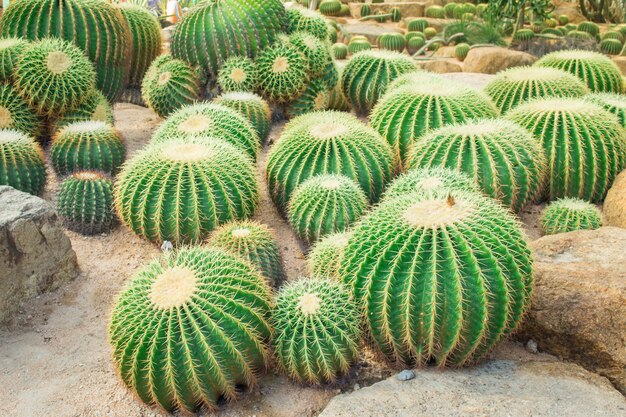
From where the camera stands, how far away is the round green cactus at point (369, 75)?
20.1 ft

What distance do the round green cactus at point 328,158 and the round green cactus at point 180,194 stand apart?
38 centimetres

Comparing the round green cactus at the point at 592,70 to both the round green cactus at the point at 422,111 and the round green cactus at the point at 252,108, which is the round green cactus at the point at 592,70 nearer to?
the round green cactus at the point at 422,111

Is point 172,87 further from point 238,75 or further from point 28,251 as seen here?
point 28,251

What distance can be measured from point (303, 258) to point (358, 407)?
1558 mm

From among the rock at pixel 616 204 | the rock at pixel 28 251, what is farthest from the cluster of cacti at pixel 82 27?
the rock at pixel 616 204

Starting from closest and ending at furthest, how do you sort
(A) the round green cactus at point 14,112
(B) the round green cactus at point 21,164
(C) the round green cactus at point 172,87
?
(B) the round green cactus at point 21,164, (A) the round green cactus at point 14,112, (C) the round green cactus at point 172,87

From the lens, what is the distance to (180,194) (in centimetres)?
391

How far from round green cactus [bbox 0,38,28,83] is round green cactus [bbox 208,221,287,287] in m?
2.61

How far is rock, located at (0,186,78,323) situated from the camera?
3.49 metres

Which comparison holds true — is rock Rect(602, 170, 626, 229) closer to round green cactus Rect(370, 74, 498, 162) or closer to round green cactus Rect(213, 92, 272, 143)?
round green cactus Rect(370, 74, 498, 162)

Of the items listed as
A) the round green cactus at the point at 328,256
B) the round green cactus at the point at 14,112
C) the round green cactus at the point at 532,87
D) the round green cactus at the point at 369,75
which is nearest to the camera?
the round green cactus at the point at 328,256

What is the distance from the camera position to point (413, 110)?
4750 mm

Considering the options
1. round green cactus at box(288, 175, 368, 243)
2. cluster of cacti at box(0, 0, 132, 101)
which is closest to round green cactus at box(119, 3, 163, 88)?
cluster of cacti at box(0, 0, 132, 101)

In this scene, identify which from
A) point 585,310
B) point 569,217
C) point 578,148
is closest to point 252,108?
point 578,148
